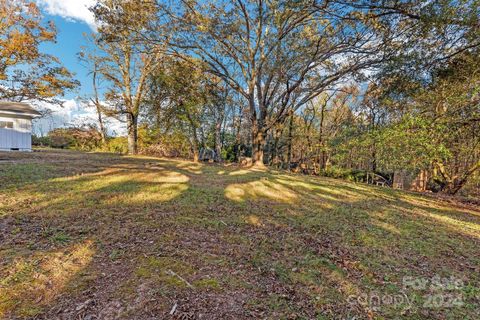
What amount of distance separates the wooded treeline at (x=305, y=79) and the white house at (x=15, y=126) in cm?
414

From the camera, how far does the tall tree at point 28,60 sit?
14.3 meters

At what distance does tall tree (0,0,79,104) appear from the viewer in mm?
14312

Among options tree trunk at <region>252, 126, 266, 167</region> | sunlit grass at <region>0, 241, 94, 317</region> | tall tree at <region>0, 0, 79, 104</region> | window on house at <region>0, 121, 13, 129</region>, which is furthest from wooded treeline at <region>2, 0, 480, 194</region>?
sunlit grass at <region>0, 241, 94, 317</region>

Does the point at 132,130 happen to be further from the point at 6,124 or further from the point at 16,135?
the point at 6,124

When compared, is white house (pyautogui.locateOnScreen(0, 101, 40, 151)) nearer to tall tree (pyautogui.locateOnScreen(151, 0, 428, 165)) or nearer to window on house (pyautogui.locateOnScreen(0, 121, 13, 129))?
window on house (pyautogui.locateOnScreen(0, 121, 13, 129))

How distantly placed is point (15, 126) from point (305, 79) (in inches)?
548

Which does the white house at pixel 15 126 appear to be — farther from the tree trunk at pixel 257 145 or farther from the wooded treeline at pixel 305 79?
the tree trunk at pixel 257 145

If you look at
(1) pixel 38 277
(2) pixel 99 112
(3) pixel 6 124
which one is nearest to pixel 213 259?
(1) pixel 38 277

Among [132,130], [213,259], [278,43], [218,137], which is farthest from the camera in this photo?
[218,137]

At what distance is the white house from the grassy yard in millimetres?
8846

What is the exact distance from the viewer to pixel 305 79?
1152 cm

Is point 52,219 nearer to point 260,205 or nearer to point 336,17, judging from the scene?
point 260,205

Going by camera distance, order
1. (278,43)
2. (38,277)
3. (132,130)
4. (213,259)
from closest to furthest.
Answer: (38,277), (213,259), (278,43), (132,130)

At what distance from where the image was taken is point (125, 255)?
2381 millimetres
